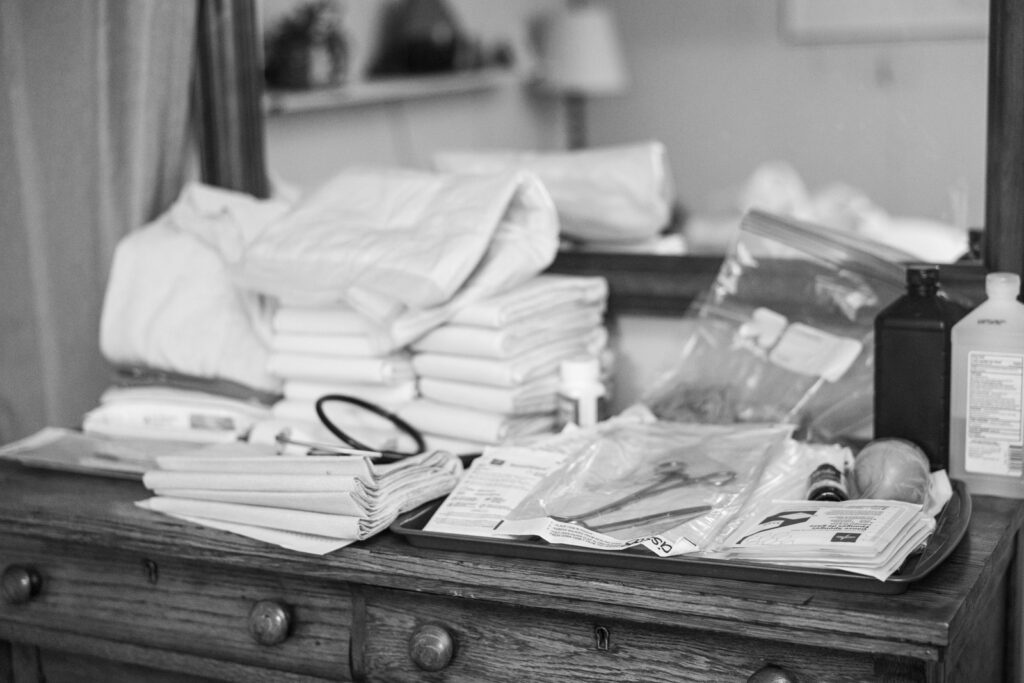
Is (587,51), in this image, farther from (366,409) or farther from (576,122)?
(366,409)

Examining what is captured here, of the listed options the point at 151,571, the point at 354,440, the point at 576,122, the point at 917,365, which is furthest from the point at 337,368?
the point at 917,365

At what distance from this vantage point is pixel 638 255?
5.68 feet

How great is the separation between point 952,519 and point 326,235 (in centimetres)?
82

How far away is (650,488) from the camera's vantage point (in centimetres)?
129

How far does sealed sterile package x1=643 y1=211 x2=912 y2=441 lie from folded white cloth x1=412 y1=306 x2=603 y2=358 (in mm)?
149

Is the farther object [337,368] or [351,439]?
[337,368]

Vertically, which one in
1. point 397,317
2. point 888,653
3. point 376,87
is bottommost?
point 888,653

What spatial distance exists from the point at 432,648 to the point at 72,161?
1.02 metres

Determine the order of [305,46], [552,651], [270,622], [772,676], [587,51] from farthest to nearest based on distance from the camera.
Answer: [305,46] < [587,51] < [270,622] < [552,651] < [772,676]

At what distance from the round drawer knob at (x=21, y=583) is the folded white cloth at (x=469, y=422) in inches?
19.1

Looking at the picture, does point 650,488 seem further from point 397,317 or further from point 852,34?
point 852,34

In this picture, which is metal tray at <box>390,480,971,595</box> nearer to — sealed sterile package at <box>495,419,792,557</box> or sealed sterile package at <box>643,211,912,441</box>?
sealed sterile package at <box>495,419,792,557</box>

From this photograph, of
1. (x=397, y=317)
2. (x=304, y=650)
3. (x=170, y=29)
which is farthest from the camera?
(x=170, y=29)

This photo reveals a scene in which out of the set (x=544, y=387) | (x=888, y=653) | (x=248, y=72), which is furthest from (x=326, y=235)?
(x=888, y=653)
